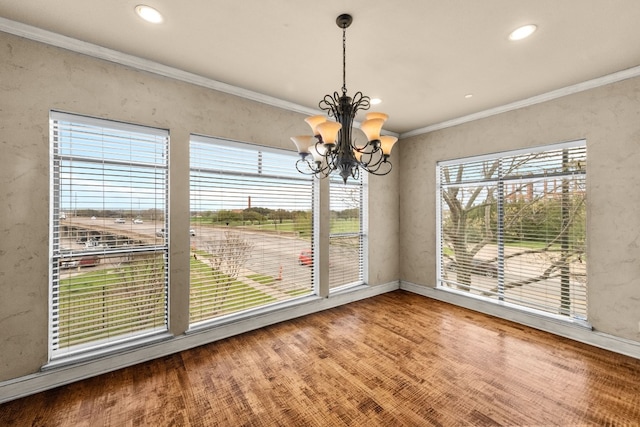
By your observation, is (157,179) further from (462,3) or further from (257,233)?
(462,3)

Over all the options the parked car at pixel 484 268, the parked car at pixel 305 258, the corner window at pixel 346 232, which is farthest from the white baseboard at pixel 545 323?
the parked car at pixel 305 258

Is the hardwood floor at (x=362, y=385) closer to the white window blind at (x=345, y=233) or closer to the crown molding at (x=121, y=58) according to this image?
the white window blind at (x=345, y=233)

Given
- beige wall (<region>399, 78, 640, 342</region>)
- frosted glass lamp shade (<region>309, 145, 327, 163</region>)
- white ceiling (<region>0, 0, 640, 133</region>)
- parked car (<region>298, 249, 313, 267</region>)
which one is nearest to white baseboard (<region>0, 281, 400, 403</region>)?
parked car (<region>298, 249, 313, 267</region>)

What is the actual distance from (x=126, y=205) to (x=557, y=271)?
4.62 metres

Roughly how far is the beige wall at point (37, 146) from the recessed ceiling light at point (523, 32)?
2.98 meters

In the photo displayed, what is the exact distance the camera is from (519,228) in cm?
352

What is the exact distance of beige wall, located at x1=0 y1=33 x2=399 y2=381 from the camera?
205 cm

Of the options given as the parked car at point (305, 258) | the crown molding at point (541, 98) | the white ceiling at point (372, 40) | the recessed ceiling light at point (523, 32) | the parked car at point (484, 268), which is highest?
the white ceiling at point (372, 40)

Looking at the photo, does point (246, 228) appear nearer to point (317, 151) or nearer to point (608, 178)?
point (317, 151)

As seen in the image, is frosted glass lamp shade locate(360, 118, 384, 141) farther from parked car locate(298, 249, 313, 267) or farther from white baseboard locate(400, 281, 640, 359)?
white baseboard locate(400, 281, 640, 359)

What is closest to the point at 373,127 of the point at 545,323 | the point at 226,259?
the point at 226,259

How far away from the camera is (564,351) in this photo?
2.77m

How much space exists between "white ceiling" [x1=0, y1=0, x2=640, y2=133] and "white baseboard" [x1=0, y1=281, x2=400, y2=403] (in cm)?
263

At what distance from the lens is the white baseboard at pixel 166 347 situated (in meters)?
2.12
